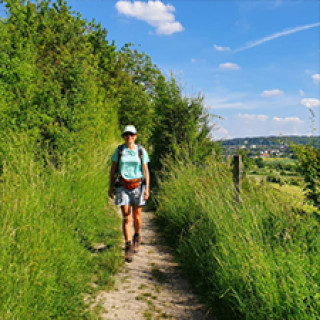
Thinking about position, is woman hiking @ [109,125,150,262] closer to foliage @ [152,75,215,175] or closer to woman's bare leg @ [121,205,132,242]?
woman's bare leg @ [121,205,132,242]

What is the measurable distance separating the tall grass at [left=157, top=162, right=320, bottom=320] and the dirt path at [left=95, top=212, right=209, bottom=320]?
0.22m

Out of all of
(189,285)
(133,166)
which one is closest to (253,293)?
(189,285)

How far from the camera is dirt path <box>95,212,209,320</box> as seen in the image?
3.48 meters

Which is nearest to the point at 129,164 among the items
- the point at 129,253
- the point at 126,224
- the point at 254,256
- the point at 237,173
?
the point at 126,224

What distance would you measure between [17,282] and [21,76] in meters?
4.56

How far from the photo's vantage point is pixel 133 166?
5.09m

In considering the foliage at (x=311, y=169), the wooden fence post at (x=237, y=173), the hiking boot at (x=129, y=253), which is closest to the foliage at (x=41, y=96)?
the hiking boot at (x=129, y=253)

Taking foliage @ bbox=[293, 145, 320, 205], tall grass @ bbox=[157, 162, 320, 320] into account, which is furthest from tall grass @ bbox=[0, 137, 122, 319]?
foliage @ bbox=[293, 145, 320, 205]

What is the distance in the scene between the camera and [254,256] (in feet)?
10.2

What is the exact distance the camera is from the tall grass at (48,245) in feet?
9.31

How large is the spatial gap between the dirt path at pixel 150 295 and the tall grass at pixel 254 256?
0.74 ft

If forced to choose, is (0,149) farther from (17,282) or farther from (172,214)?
(172,214)

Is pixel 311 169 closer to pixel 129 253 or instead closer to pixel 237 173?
pixel 237 173

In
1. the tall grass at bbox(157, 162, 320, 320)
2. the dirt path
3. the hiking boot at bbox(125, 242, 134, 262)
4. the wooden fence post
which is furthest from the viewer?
the wooden fence post
